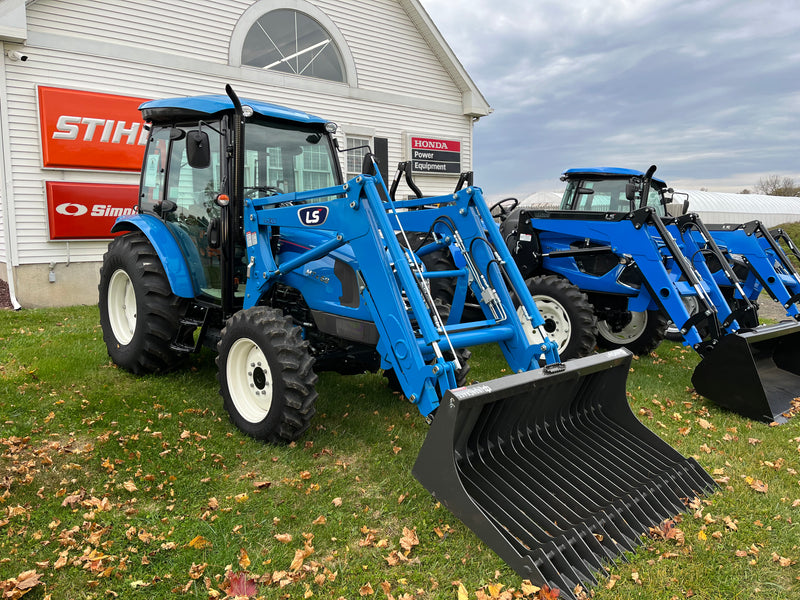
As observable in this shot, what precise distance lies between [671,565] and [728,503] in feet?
2.92

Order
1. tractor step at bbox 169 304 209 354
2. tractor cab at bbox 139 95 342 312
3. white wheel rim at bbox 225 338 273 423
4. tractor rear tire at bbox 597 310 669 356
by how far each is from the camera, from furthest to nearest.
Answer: tractor rear tire at bbox 597 310 669 356
tractor step at bbox 169 304 209 354
tractor cab at bbox 139 95 342 312
white wheel rim at bbox 225 338 273 423

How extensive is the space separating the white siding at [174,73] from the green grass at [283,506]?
Result: 4.88 meters

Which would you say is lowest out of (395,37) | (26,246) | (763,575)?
(763,575)

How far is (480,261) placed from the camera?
4289 millimetres

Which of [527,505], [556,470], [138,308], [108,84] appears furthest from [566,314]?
[108,84]

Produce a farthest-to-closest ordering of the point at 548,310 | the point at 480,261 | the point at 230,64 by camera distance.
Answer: the point at 230,64 → the point at 548,310 → the point at 480,261

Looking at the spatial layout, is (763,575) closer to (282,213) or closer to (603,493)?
(603,493)

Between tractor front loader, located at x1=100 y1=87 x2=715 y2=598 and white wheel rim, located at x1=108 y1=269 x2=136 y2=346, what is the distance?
0.02 m

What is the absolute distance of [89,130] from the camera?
364 inches

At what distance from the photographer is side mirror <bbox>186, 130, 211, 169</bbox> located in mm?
4266

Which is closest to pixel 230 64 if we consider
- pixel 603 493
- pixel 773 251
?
pixel 773 251

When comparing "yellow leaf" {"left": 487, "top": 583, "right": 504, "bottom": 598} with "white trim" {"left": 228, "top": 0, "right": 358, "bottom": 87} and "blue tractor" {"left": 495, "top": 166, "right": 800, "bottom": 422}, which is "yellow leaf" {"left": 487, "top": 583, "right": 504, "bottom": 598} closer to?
"blue tractor" {"left": 495, "top": 166, "right": 800, "bottom": 422}

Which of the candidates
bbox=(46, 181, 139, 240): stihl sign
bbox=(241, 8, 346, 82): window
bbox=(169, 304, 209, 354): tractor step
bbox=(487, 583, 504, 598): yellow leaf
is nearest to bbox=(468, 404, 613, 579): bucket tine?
bbox=(487, 583, 504, 598): yellow leaf

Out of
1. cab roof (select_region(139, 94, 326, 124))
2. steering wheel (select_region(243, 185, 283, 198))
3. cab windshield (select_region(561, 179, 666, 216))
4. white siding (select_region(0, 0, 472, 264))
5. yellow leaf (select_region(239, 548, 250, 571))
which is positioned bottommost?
yellow leaf (select_region(239, 548, 250, 571))
